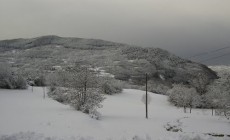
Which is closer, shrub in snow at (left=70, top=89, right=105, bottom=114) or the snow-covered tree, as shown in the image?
shrub in snow at (left=70, top=89, right=105, bottom=114)

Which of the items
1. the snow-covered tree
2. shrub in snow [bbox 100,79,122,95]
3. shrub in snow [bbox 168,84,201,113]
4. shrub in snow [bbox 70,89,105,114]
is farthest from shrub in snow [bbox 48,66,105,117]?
shrub in snow [bbox 100,79,122,95]

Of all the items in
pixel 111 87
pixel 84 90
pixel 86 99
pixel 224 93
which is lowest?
pixel 111 87

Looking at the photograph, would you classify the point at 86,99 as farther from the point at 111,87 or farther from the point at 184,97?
the point at 111,87

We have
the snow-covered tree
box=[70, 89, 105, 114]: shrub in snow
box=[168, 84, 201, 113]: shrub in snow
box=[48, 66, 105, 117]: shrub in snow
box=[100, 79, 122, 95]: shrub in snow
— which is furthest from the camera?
box=[100, 79, 122, 95]: shrub in snow

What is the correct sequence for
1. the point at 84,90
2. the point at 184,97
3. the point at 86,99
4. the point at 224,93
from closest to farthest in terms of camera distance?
1. the point at 86,99
2. the point at 84,90
3. the point at 224,93
4. the point at 184,97

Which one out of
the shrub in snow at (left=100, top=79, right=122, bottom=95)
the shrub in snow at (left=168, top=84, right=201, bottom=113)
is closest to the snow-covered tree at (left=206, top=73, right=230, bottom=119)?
the shrub in snow at (left=168, top=84, right=201, bottom=113)

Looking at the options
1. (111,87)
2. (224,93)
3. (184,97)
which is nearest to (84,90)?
(224,93)

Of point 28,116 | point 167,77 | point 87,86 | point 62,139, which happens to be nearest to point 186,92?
point 87,86

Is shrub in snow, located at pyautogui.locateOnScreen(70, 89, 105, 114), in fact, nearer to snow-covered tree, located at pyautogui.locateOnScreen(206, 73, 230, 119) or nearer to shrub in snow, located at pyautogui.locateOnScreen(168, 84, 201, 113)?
snow-covered tree, located at pyautogui.locateOnScreen(206, 73, 230, 119)

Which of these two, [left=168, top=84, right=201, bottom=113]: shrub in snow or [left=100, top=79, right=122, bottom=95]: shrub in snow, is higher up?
[left=100, top=79, right=122, bottom=95]: shrub in snow

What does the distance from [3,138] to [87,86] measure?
85.9 ft

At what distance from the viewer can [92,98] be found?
45125 mm

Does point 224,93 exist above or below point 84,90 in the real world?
below

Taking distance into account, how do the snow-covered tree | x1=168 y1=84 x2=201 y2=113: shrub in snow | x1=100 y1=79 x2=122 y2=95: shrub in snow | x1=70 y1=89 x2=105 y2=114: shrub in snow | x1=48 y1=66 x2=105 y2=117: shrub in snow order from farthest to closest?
x1=100 y1=79 x2=122 y2=95: shrub in snow < x1=168 y1=84 x2=201 y2=113: shrub in snow < the snow-covered tree < x1=48 y1=66 x2=105 y2=117: shrub in snow < x1=70 y1=89 x2=105 y2=114: shrub in snow
